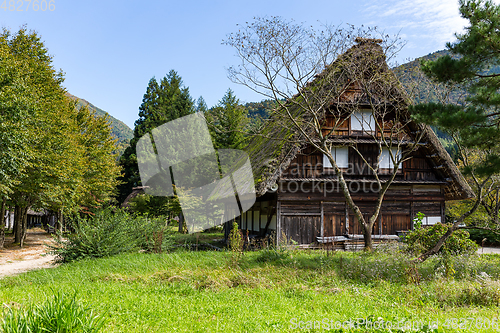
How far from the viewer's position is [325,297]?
5906 mm

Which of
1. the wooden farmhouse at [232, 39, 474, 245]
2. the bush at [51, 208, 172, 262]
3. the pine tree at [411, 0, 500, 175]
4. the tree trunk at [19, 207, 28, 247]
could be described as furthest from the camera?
the tree trunk at [19, 207, 28, 247]

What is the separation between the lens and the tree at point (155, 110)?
108 ft

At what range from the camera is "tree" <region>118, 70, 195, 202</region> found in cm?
3297

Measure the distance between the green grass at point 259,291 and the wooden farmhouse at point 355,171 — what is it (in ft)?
12.6

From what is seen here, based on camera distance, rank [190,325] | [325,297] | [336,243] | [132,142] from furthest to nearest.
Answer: [132,142] < [336,243] < [325,297] < [190,325]

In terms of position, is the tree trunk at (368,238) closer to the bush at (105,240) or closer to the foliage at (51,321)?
the bush at (105,240)

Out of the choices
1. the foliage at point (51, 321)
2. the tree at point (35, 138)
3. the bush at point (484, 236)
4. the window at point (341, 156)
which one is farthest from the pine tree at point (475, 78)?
the tree at point (35, 138)

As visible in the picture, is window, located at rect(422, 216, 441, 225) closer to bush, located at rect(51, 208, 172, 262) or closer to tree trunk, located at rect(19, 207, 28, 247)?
bush, located at rect(51, 208, 172, 262)

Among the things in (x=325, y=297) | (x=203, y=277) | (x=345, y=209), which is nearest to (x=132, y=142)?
(x=345, y=209)

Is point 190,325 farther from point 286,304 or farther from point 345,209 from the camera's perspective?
point 345,209

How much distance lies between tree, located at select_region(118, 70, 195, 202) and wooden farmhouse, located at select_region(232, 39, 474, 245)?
20524mm

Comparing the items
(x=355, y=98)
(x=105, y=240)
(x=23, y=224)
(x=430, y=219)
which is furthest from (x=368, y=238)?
(x=23, y=224)

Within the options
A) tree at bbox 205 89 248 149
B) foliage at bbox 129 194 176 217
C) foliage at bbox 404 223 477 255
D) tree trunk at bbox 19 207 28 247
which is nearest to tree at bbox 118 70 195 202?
tree at bbox 205 89 248 149

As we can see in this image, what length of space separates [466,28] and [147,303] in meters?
8.87
